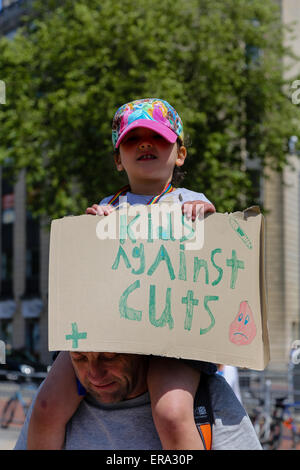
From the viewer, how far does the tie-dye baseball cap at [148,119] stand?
248cm

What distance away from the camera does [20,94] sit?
2120cm

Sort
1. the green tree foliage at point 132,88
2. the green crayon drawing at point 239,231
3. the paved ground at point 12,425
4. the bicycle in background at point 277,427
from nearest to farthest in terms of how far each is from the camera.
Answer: the green crayon drawing at point 239,231
the bicycle in background at point 277,427
the paved ground at point 12,425
the green tree foliage at point 132,88

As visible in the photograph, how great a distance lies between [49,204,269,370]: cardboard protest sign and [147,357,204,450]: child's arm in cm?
9

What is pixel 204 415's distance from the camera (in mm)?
2260

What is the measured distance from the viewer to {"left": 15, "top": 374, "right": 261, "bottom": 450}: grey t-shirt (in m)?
2.26

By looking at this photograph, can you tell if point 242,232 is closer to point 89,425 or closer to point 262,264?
point 262,264

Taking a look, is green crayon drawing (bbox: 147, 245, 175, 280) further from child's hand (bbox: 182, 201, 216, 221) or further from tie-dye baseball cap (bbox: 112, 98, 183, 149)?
tie-dye baseball cap (bbox: 112, 98, 183, 149)

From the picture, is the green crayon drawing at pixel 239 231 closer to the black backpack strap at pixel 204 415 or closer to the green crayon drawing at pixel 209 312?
the green crayon drawing at pixel 209 312

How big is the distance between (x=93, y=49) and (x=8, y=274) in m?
23.1

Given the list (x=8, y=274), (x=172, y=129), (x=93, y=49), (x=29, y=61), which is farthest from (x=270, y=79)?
(x=8, y=274)

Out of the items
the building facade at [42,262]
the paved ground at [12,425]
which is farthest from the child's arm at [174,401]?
the building facade at [42,262]

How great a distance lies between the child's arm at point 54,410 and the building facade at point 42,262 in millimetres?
27567

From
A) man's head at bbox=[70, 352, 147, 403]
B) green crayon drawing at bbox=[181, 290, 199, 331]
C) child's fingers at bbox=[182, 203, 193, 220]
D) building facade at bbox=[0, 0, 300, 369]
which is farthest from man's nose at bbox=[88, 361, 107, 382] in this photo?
building facade at bbox=[0, 0, 300, 369]

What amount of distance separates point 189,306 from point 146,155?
1.95 feet
